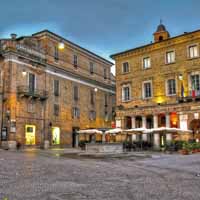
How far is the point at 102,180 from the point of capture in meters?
9.48

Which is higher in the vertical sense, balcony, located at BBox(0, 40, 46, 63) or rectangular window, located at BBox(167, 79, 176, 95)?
balcony, located at BBox(0, 40, 46, 63)

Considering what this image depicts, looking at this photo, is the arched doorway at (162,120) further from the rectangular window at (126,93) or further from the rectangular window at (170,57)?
the rectangular window at (170,57)

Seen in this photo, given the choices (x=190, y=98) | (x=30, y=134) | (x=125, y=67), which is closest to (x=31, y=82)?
(x=30, y=134)

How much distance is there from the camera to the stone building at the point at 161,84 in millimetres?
A: 29188

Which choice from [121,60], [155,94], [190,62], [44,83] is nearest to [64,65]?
[44,83]

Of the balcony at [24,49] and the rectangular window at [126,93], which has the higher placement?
the balcony at [24,49]

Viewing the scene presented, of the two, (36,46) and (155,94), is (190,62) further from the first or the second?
(36,46)

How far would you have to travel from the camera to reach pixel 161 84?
3156 centimetres

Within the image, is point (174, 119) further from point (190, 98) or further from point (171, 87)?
point (171, 87)

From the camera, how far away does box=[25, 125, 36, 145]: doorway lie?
34531 millimetres

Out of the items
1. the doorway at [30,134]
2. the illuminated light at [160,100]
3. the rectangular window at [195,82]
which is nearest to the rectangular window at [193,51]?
the rectangular window at [195,82]

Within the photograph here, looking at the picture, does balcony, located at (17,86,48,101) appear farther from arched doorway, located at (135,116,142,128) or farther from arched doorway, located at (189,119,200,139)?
arched doorway, located at (189,119,200,139)

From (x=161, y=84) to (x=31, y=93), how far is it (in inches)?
587

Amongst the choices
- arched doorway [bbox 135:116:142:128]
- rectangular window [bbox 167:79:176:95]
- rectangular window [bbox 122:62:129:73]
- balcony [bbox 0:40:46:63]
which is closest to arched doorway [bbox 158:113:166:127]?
arched doorway [bbox 135:116:142:128]
